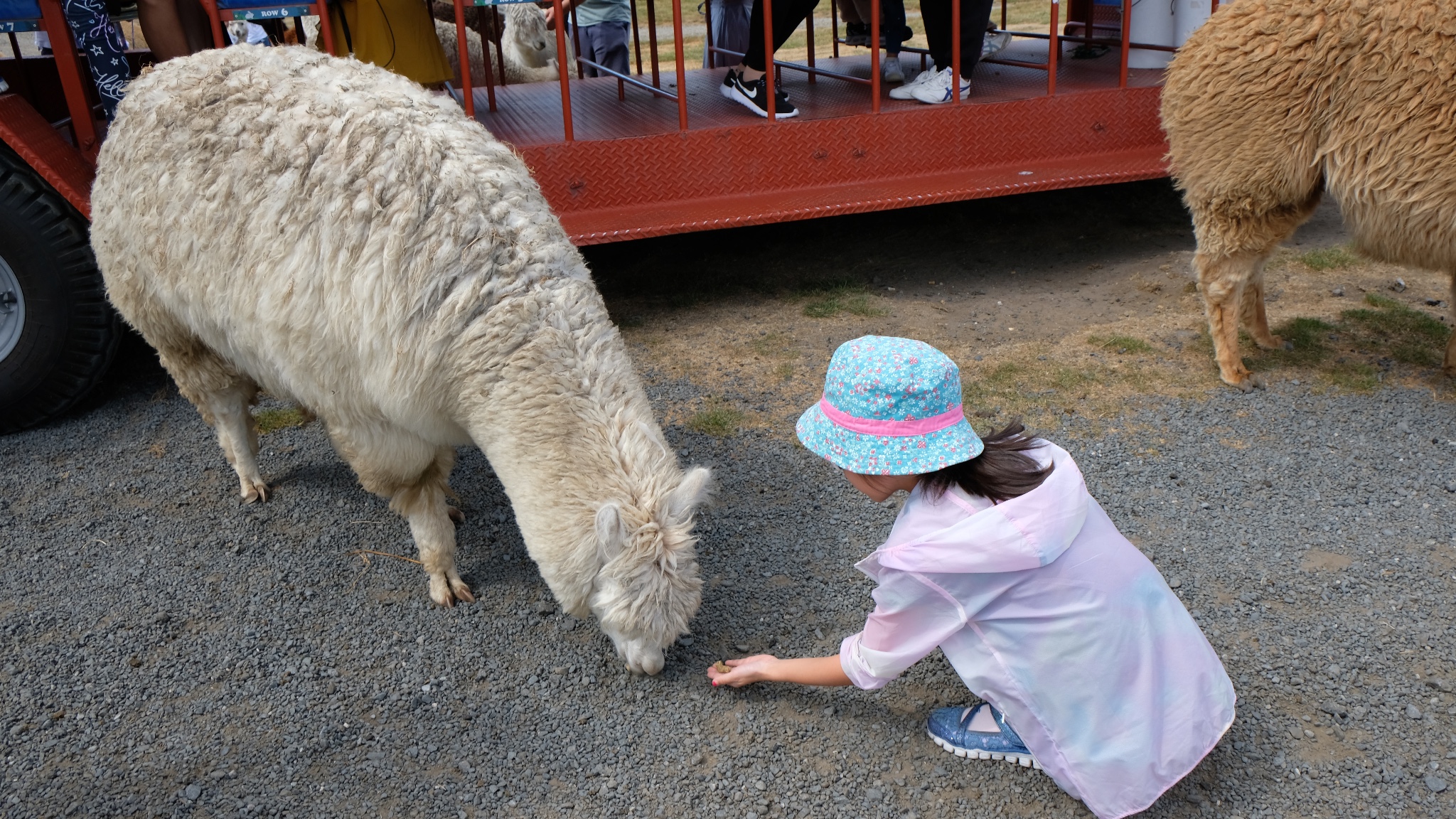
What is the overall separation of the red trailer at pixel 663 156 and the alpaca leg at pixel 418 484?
2.02m

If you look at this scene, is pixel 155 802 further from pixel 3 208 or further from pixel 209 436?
pixel 3 208

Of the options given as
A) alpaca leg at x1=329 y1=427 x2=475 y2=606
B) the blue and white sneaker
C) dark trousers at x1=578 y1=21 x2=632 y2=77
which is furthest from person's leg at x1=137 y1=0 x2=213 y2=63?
the blue and white sneaker

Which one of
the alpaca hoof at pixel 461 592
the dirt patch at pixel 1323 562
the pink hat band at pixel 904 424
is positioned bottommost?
the dirt patch at pixel 1323 562

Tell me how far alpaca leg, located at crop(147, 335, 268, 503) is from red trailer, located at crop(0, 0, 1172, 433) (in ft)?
3.41

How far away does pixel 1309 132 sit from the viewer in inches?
159

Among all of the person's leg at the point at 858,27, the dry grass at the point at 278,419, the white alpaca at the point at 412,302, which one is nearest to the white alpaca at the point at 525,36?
the person's leg at the point at 858,27

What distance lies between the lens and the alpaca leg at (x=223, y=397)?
11.9 feet

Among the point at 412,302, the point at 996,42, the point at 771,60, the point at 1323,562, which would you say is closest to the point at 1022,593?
the point at 1323,562

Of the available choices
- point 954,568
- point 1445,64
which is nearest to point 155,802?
point 954,568

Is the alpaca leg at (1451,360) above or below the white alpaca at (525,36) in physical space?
below

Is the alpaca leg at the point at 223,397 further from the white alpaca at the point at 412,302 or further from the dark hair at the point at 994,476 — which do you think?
the dark hair at the point at 994,476

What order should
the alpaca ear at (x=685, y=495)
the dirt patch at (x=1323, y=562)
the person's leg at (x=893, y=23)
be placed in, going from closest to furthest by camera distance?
1. the alpaca ear at (x=685, y=495)
2. the dirt patch at (x=1323, y=562)
3. the person's leg at (x=893, y=23)

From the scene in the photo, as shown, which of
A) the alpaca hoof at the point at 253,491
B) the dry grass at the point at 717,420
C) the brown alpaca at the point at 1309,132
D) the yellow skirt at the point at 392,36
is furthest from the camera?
the yellow skirt at the point at 392,36

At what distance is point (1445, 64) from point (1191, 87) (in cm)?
91
